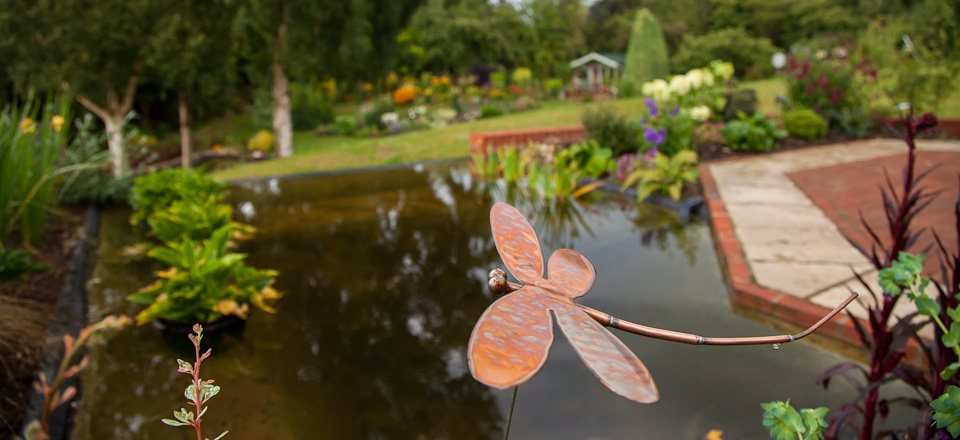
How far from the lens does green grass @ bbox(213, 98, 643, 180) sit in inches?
332

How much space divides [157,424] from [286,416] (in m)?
0.49

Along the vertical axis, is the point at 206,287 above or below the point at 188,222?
Answer: below

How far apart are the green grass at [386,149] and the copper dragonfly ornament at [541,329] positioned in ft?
25.0

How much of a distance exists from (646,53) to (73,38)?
659 inches

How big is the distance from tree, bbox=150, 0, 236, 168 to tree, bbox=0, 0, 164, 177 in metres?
0.36

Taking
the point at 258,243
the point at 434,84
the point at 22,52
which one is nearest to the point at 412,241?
the point at 258,243

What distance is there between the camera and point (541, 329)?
521 millimetres

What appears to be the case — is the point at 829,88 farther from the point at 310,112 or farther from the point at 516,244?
the point at 310,112

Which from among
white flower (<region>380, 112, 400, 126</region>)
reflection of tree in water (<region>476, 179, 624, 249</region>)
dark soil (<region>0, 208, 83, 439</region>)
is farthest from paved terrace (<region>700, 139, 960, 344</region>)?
white flower (<region>380, 112, 400, 126</region>)

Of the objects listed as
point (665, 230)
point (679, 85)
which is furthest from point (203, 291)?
point (679, 85)

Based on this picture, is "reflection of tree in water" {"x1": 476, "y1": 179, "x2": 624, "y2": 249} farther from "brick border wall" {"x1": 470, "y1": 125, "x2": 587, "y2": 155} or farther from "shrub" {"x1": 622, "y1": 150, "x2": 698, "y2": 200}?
"brick border wall" {"x1": 470, "y1": 125, "x2": 587, "y2": 155}

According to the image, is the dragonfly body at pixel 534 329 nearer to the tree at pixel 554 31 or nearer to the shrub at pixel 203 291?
the shrub at pixel 203 291

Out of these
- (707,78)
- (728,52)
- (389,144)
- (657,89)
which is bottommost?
(389,144)

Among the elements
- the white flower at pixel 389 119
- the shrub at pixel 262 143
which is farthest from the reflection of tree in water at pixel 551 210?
the shrub at pixel 262 143
